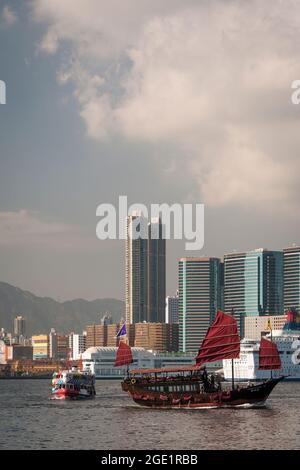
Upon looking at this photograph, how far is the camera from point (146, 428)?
82688 mm

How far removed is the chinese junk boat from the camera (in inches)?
4090

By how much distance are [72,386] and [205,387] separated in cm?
3234

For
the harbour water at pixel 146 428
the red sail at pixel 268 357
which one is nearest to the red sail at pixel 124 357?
the harbour water at pixel 146 428

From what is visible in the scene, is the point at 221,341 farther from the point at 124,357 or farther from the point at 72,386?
the point at 72,386

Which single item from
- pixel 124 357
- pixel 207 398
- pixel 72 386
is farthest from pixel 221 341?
pixel 72 386

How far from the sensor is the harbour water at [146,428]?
235 ft

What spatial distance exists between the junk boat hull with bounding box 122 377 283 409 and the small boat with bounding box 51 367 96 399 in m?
26.1

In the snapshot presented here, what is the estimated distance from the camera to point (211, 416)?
307 feet

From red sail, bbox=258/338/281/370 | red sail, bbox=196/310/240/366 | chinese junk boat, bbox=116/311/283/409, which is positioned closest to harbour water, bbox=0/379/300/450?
chinese junk boat, bbox=116/311/283/409
